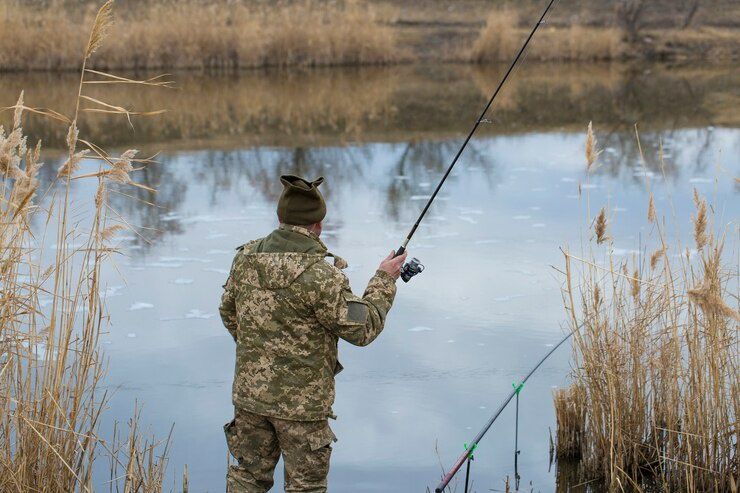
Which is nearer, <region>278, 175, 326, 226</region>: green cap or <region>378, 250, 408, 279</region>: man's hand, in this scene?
<region>278, 175, 326, 226</region>: green cap

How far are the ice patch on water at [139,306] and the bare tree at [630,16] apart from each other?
62.0 feet

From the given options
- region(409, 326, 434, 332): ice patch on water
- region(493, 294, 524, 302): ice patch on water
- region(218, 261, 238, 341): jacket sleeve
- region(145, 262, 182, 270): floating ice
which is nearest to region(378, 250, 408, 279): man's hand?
region(218, 261, 238, 341): jacket sleeve

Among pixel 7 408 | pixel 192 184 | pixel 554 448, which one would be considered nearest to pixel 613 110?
pixel 192 184

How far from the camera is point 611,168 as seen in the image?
10.9m

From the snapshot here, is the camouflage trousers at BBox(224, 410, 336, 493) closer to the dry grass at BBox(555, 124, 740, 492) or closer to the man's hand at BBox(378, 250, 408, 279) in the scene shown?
the man's hand at BBox(378, 250, 408, 279)

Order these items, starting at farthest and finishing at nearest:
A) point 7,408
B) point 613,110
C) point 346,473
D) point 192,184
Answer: point 613,110 → point 192,184 → point 346,473 → point 7,408

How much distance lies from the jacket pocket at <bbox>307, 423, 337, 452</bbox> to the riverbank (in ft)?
54.7

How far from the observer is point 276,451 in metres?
3.37

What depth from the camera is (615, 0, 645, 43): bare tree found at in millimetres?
23906

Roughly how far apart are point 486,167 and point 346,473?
747cm

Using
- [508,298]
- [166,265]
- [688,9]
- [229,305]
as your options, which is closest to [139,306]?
[166,265]

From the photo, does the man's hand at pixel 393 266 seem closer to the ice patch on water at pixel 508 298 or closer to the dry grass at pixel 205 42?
the ice patch on water at pixel 508 298

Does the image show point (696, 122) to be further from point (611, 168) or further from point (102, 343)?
point (102, 343)

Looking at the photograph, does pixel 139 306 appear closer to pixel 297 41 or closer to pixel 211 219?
pixel 211 219
